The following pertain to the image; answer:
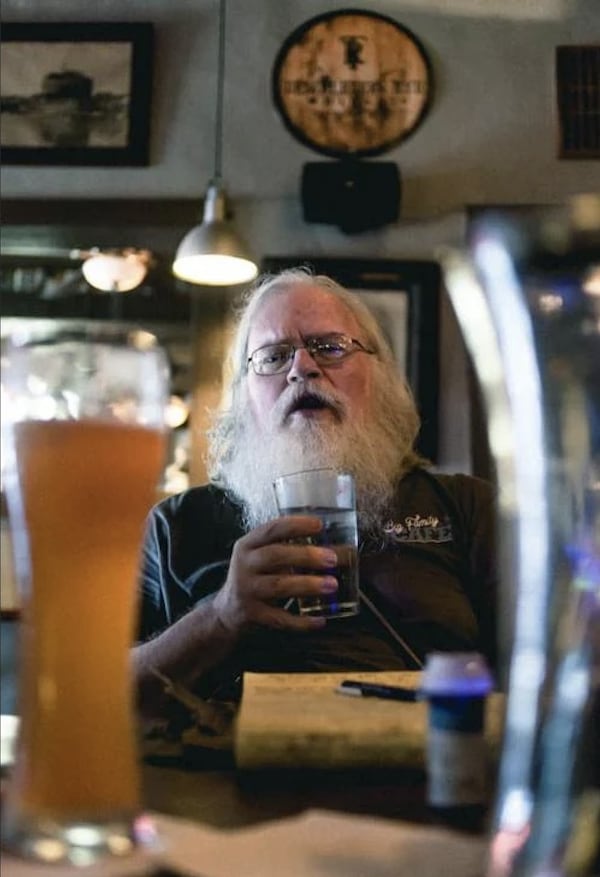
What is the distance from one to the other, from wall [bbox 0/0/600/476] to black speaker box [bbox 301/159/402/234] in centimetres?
9

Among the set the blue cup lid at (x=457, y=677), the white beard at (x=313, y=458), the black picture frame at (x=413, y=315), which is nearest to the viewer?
the blue cup lid at (x=457, y=677)

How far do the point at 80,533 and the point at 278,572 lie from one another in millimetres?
545

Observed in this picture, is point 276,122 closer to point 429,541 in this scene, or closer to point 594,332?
point 429,541

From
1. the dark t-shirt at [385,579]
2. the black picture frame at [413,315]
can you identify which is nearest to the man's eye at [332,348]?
the dark t-shirt at [385,579]

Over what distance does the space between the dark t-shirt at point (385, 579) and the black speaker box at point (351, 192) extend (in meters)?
1.19

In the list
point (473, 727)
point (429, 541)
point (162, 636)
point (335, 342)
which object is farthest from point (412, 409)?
point (473, 727)

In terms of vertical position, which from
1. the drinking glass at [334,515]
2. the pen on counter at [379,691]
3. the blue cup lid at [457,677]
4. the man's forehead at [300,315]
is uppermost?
the man's forehead at [300,315]

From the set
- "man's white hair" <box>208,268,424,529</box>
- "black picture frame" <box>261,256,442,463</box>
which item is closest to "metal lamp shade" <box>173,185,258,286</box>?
"black picture frame" <box>261,256,442,463</box>

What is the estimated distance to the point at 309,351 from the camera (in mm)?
1579

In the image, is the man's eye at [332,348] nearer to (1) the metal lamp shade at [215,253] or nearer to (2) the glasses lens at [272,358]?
(2) the glasses lens at [272,358]

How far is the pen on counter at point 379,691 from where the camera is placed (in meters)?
0.75

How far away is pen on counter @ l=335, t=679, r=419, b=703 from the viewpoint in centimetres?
75

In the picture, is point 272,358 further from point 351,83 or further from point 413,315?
point 351,83

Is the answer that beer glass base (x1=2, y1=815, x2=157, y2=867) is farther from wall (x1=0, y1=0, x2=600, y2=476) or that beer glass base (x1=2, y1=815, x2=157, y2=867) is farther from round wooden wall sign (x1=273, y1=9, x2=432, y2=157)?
round wooden wall sign (x1=273, y1=9, x2=432, y2=157)
